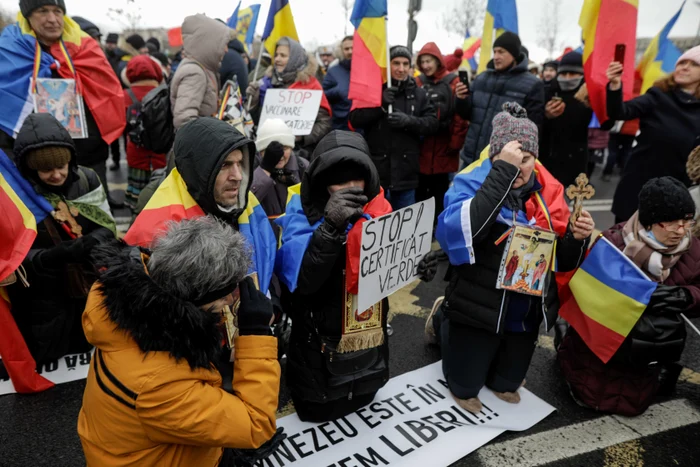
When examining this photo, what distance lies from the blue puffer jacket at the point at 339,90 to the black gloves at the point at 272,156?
2.54 meters

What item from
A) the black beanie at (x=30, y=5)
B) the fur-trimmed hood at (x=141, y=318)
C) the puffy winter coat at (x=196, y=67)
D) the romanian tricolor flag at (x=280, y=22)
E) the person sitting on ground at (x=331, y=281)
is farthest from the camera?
the romanian tricolor flag at (x=280, y=22)

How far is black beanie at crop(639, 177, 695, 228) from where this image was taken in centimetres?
264

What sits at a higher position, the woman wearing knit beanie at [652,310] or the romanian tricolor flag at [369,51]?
the romanian tricolor flag at [369,51]

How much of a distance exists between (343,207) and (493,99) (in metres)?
3.28

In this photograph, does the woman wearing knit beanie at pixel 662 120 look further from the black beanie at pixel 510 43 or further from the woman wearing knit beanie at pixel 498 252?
the woman wearing knit beanie at pixel 498 252

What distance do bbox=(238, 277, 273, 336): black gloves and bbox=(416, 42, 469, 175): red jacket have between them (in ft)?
13.5

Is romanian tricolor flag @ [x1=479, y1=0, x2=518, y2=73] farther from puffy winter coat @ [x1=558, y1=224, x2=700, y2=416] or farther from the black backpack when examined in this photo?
puffy winter coat @ [x1=558, y1=224, x2=700, y2=416]

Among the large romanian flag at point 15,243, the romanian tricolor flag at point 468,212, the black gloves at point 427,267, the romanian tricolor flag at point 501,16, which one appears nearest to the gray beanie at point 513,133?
the romanian tricolor flag at point 468,212

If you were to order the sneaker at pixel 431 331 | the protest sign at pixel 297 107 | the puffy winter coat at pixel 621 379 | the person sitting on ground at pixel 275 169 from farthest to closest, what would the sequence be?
1. the protest sign at pixel 297 107
2. the sneaker at pixel 431 331
3. the person sitting on ground at pixel 275 169
4. the puffy winter coat at pixel 621 379

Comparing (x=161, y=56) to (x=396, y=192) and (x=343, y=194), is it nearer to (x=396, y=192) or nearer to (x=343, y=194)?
(x=396, y=192)

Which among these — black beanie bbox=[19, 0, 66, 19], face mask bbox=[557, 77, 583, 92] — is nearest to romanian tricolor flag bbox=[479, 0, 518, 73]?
face mask bbox=[557, 77, 583, 92]

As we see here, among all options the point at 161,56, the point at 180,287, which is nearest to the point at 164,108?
the point at 180,287

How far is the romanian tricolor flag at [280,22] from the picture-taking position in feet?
18.2

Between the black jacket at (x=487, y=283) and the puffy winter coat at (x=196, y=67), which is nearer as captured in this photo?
the black jacket at (x=487, y=283)
